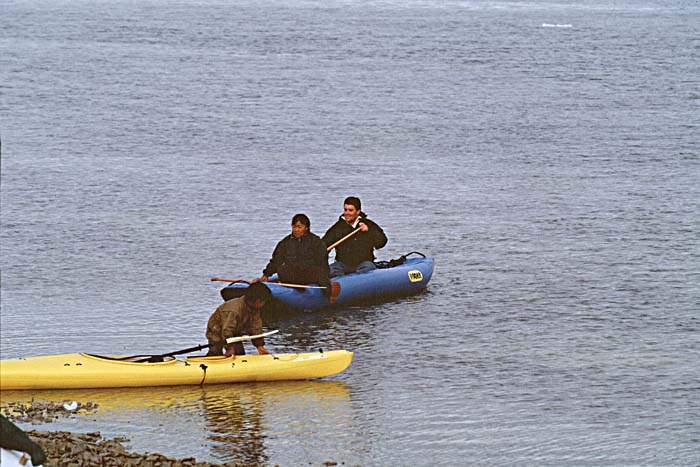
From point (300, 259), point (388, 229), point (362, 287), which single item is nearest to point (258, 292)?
point (300, 259)

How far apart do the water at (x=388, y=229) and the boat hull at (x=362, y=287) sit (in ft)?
0.84

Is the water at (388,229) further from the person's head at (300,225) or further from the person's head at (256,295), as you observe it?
the person's head at (300,225)

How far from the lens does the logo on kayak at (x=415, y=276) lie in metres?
17.6

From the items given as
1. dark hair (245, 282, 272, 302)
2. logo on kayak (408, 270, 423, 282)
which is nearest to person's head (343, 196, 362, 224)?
logo on kayak (408, 270, 423, 282)

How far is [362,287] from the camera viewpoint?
54.7 feet

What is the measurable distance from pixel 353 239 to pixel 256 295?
14.9 ft

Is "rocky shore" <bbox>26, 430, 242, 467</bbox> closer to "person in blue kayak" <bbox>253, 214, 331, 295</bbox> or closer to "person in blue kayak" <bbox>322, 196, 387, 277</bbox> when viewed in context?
"person in blue kayak" <bbox>253, 214, 331, 295</bbox>

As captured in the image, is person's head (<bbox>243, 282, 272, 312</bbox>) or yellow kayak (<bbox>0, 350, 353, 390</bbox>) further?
person's head (<bbox>243, 282, 272, 312</bbox>)

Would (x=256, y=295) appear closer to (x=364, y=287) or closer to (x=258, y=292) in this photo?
(x=258, y=292)

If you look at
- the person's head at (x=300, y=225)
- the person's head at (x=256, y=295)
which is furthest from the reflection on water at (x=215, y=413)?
the person's head at (x=300, y=225)

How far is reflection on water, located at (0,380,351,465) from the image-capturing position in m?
11.1

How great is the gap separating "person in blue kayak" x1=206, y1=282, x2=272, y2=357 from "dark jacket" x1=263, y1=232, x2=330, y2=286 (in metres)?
2.87

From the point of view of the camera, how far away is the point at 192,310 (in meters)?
16.4

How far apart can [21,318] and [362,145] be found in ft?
59.4
